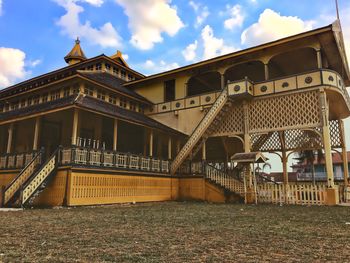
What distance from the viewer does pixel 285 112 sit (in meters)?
16.8

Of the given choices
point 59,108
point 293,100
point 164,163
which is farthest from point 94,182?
point 293,100

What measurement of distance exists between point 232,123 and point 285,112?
3.25 metres

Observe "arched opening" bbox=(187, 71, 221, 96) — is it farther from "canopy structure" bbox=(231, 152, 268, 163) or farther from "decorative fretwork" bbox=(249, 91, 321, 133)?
"canopy structure" bbox=(231, 152, 268, 163)

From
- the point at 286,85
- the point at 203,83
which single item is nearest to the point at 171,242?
the point at 286,85

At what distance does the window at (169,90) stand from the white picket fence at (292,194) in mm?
10027

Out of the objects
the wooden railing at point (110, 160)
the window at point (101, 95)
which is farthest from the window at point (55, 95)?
the wooden railing at point (110, 160)

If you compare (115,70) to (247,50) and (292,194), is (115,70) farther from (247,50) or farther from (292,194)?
(292,194)

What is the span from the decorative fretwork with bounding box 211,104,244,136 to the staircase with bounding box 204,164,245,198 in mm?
2525

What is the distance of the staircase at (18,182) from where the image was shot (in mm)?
12352

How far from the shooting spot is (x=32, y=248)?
459 centimetres

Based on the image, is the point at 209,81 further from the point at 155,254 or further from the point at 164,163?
the point at 155,254

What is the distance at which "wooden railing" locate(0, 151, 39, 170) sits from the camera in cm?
1500

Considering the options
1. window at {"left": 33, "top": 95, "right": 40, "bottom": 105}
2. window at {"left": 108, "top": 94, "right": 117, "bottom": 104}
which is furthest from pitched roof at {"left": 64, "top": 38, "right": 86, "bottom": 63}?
window at {"left": 108, "top": 94, "right": 117, "bottom": 104}

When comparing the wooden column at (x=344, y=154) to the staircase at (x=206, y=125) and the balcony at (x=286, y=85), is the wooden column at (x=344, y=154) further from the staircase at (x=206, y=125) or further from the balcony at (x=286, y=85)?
the staircase at (x=206, y=125)
